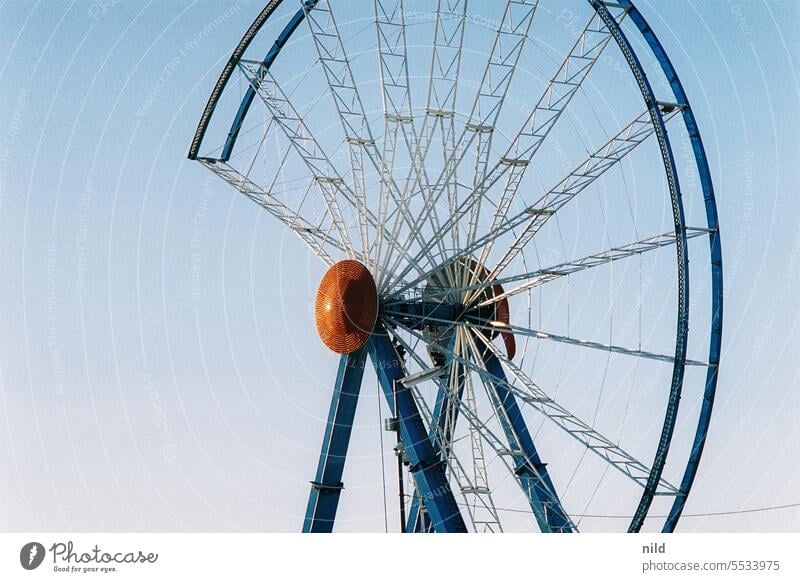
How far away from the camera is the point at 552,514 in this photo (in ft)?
144

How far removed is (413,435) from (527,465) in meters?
4.72

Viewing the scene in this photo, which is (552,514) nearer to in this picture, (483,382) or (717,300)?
(483,382)

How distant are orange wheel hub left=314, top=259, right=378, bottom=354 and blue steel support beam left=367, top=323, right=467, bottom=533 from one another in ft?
2.30

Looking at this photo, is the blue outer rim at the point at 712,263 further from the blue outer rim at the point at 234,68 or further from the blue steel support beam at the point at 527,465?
the blue outer rim at the point at 234,68

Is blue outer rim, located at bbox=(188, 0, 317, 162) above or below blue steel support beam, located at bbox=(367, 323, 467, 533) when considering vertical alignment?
above

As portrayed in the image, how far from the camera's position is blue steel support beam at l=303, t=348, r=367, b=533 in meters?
42.0

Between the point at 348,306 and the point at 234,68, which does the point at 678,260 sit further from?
the point at 234,68

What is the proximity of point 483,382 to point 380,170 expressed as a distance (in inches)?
273

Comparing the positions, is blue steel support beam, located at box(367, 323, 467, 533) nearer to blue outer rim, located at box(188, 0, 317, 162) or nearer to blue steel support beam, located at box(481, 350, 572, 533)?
blue steel support beam, located at box(481, 350, 572, 533)

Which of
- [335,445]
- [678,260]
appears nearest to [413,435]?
[335,445]

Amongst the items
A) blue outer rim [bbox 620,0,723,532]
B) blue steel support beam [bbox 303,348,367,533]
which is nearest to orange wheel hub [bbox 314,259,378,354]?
blue steel support beam [bbox 303,348,367,533]

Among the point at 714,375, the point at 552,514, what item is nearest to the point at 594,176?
the point at 714,375

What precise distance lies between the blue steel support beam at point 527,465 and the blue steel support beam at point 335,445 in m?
4.05
